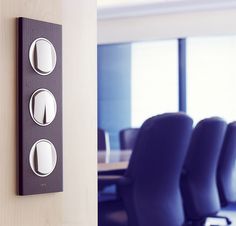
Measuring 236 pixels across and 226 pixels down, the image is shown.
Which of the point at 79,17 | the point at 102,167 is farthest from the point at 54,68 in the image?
the point at 102,167

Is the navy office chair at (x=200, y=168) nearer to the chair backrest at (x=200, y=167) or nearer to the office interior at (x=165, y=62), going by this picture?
the chair backrest at (x=200, y=167)

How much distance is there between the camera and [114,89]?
8.24 meters

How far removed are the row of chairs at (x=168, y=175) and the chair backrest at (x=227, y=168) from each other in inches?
11.4

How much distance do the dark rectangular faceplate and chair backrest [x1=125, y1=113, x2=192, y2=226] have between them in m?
1.66

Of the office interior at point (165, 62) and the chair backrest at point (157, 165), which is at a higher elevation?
the office interior at point (165, 62)

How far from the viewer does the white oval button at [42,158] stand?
Answer: 1.03m

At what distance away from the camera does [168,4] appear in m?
7.09

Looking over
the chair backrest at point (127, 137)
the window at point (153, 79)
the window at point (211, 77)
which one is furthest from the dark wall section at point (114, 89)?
the chair backrest at point (127, 137)

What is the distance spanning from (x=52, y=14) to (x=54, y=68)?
4.3 inches

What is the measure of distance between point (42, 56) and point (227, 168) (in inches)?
121

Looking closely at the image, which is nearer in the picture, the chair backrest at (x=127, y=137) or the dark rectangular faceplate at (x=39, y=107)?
the dark rectangular faceplate at (x=39, y=107)

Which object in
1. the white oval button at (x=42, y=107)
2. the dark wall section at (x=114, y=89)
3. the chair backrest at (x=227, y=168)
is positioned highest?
the dark wall section at (x=114, y=89)

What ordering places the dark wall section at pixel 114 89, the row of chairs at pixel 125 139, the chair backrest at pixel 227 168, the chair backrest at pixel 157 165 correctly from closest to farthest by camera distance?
the chair backrest at pixel 157 165 → the chair backrest at pixel 227 168 → the row of chairs at pixel 125 139 → the dark wall section at pixel 114 89

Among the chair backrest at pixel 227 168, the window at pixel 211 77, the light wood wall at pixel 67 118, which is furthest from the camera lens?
the window at pixel 211 77
